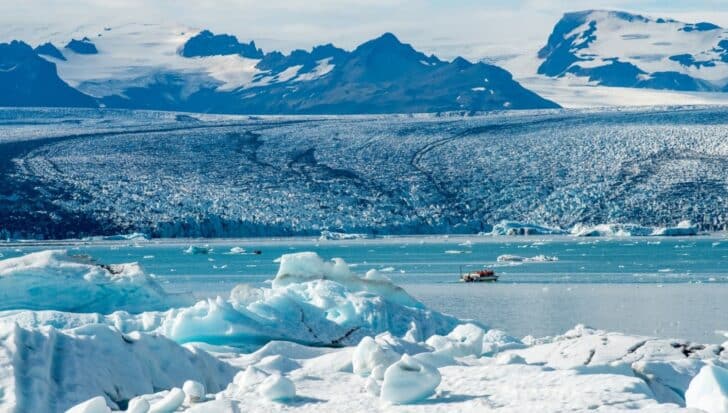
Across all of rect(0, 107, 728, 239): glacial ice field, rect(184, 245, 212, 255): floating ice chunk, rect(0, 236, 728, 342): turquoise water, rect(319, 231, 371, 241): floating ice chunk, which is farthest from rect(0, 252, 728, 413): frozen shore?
rect(0, 107, 728, 239): glacial ice field

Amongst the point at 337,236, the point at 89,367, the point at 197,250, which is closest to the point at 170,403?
the point at 89,367

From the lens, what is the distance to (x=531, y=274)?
29000 millimetres

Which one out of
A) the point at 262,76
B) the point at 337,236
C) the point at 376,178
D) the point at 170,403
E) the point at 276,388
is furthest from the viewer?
the point at 262,76

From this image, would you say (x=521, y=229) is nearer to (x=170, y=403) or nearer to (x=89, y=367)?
(x=89, y=367)

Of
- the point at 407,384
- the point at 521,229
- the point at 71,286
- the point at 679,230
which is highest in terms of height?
the point at 407,384

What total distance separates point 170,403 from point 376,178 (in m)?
46.3

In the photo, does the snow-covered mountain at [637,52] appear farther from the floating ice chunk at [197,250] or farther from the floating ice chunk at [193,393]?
the floating ice chunk at [193,393]

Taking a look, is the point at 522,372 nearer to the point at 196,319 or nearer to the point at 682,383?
the point at 682,383

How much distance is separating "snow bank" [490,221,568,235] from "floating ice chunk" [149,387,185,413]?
3938 cm

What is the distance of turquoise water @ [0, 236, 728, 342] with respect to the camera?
18.6m

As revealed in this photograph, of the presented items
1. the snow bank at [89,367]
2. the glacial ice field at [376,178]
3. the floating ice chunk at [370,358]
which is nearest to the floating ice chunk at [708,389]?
the floating ice chunk at [370,358]

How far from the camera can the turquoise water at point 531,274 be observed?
18.6 metres

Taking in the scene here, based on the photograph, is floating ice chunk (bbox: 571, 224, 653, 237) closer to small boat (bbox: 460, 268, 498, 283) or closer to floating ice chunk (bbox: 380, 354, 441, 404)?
small boat (bbox: 460, 268, 498, 283)

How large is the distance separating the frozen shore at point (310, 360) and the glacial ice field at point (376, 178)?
1280 inches
